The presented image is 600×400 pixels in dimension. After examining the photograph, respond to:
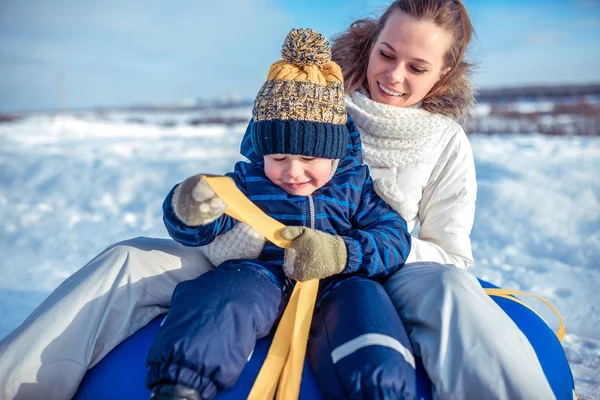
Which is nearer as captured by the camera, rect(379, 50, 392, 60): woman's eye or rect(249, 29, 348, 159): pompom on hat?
rect(249, 29, 348, 159): pompom on hat

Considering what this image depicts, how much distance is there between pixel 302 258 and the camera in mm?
1438

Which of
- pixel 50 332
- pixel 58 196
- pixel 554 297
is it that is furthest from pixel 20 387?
pixel 58 196

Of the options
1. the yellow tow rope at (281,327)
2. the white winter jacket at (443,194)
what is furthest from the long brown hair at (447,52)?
the yellow tow rope at (281,327)

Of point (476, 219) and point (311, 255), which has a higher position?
point (311, 255)

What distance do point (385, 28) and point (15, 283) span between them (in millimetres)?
2599

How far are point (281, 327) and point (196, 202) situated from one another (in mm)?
442

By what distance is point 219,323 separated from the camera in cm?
129

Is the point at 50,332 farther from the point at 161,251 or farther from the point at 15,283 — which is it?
the point at 15,283

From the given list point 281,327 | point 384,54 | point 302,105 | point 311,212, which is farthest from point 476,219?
point 281,327

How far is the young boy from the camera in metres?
1.25

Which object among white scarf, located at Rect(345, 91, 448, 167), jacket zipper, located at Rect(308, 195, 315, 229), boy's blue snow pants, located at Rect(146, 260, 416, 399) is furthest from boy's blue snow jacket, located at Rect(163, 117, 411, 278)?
white scarf, located at Rect(345, 91, 448, 167)

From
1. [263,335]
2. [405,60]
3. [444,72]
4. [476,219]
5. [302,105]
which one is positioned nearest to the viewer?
[263,335]

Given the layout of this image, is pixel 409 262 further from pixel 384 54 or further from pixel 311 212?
pixel 384 54

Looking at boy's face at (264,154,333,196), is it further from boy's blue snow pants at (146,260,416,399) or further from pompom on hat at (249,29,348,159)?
boy's blue snow pants at (146,260,416,399)
